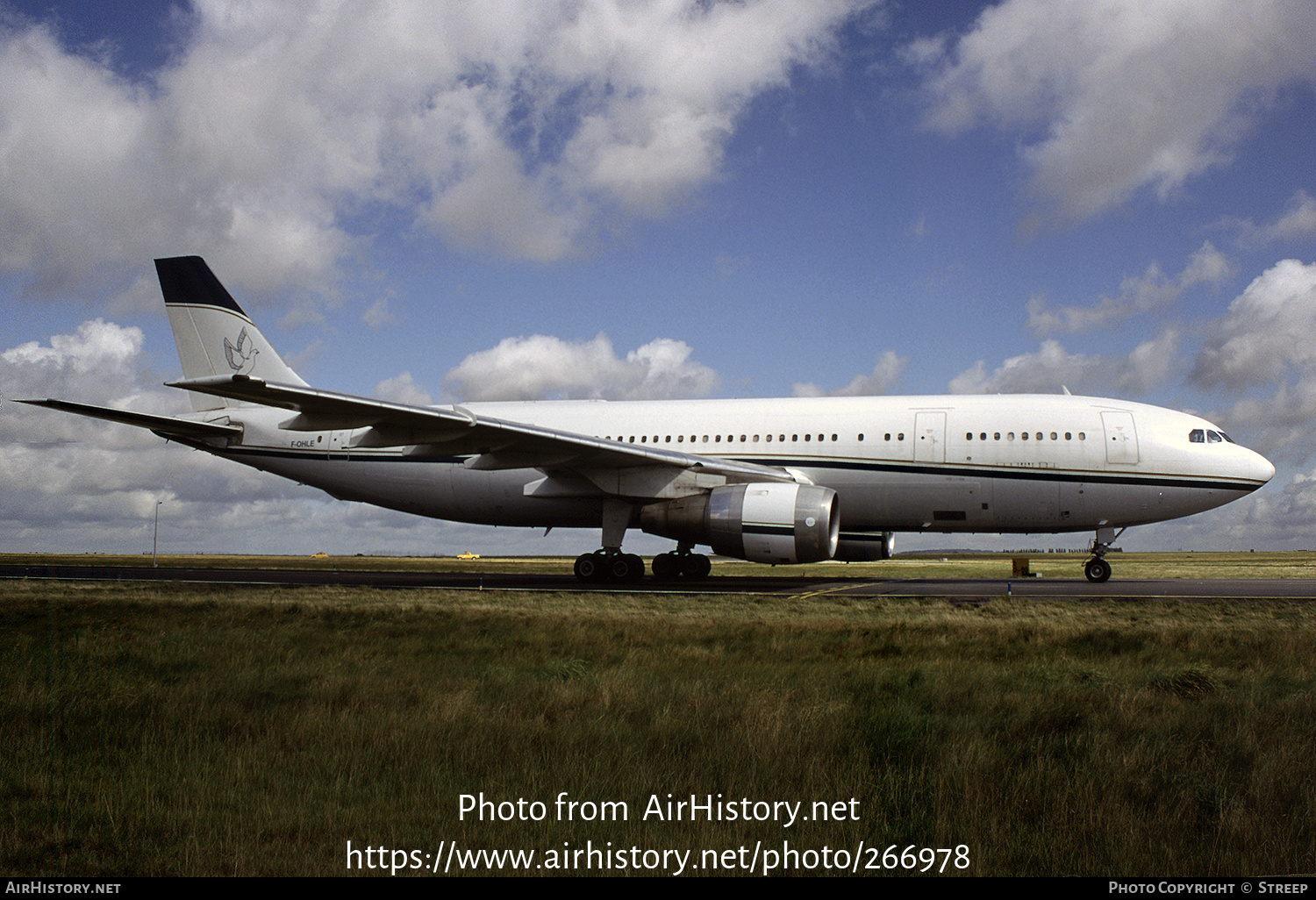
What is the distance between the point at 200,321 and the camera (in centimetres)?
2378

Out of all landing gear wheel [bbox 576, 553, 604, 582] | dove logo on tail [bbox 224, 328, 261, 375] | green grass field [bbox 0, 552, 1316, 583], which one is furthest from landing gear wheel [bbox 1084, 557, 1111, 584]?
dove logo on tail [bbox 224, 328, 261, 375]

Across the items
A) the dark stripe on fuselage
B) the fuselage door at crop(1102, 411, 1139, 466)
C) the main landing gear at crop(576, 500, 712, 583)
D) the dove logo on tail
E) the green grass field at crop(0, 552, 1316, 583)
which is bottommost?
the green grass field at crop(0, 552, 1316, 583)

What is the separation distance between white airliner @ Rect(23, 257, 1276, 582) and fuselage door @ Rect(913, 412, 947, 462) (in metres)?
0.04

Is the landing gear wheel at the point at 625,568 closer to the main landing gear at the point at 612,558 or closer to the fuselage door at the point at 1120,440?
the main landing gear at the point at 612,558

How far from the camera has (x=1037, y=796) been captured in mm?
4270

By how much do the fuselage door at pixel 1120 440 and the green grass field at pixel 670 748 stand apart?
8474 mm

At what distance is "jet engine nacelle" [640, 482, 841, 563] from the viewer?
649 inches

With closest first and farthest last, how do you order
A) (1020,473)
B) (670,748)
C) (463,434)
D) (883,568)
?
1. (670,748)
2. (463,434)
3. (1020,473)
4. (883,568)

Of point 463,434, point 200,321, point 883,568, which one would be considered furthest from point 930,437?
point 200,321

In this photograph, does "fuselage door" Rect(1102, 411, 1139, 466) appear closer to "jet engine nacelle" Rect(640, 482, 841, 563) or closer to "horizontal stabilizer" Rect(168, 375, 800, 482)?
"jet engine nacelle" Rect(640, 482, 841, 563)

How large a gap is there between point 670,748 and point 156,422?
20.6m

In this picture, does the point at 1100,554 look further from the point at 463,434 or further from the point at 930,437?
the point at 463,434

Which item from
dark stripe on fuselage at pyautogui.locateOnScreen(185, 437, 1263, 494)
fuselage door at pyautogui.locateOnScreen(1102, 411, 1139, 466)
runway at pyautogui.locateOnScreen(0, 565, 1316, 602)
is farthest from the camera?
fuselage door at pyautogui.locateOnScreen(1102, 411, 1139, 466)
